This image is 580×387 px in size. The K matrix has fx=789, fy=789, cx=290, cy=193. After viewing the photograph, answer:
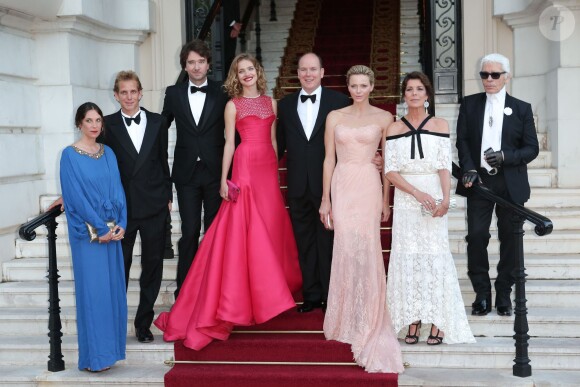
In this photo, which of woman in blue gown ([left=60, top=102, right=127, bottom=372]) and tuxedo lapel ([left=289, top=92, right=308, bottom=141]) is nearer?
woman in blue gown ([left=60, top=102, right=127, bottom=372])

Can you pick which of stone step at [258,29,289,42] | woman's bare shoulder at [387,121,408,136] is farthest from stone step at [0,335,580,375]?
stone step at [258,29,289,42]

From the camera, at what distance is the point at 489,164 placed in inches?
204

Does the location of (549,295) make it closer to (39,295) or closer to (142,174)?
(142,174)

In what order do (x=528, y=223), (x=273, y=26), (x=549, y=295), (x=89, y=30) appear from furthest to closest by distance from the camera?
(x=273, y=26) < (x=89, y=30) < (x=528, y=223) < (x=549, y=295)

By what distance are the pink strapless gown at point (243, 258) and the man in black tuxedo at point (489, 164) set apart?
4.26 ft

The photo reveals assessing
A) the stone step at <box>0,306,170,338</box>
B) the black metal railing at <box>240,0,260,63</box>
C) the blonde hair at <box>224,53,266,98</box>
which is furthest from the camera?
the black metal railing at <box>240,0,260,63</box>

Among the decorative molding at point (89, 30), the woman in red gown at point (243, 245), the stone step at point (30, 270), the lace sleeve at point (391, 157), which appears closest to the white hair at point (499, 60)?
the lace sleeve at point (391, 157)

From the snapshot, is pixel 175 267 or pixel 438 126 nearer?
pixel 438 126

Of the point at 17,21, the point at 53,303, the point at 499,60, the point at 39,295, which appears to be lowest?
the point at 39,295

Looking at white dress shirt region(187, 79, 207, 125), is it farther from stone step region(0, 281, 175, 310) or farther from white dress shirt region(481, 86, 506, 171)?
white dress shirt region(481, 86, 506, 171)

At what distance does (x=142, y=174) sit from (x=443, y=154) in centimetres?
200

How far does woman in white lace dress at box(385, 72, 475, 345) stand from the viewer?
16.4ft

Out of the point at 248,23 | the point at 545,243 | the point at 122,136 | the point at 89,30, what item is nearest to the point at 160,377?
the point at 122,136

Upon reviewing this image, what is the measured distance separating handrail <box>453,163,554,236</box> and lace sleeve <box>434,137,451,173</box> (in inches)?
12.9
